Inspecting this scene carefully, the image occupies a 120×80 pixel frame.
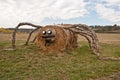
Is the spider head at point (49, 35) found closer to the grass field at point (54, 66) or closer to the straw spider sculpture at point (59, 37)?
the straw spider sculpture at point (59, 37)

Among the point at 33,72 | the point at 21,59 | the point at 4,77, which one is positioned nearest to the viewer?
the point at 4,77

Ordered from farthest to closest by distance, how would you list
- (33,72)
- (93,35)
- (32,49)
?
(32,49) → (93,35) → (33,72)

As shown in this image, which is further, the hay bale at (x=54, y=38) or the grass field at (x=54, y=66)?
the hay bale at (x=54, y=38)

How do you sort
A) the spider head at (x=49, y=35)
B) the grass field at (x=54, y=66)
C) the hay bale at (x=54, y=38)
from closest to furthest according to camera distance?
the grass field at (x=54, y=66) < the spider head at (x=49, y=35) < the hay bale at (x=54, y=38)

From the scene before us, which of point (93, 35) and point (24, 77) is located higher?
point (93, 35)

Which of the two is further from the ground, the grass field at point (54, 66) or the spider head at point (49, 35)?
the spider head at point (49, 35)

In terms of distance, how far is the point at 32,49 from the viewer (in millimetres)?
17672

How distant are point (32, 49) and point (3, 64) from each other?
15.9 feet

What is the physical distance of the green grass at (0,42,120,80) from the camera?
10.6 m

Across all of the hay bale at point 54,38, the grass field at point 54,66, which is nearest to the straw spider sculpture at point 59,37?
the hay bale at point 54,38

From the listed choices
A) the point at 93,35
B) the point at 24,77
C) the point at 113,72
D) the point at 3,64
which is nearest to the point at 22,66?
the point at 3,64

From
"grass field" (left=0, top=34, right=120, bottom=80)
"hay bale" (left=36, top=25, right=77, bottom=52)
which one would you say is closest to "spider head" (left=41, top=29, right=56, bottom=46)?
"hay bale" (left=36, top=25, right=77, bottom=52)

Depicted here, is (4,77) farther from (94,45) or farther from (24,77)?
(94,45)

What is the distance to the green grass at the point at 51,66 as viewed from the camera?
416 inches
